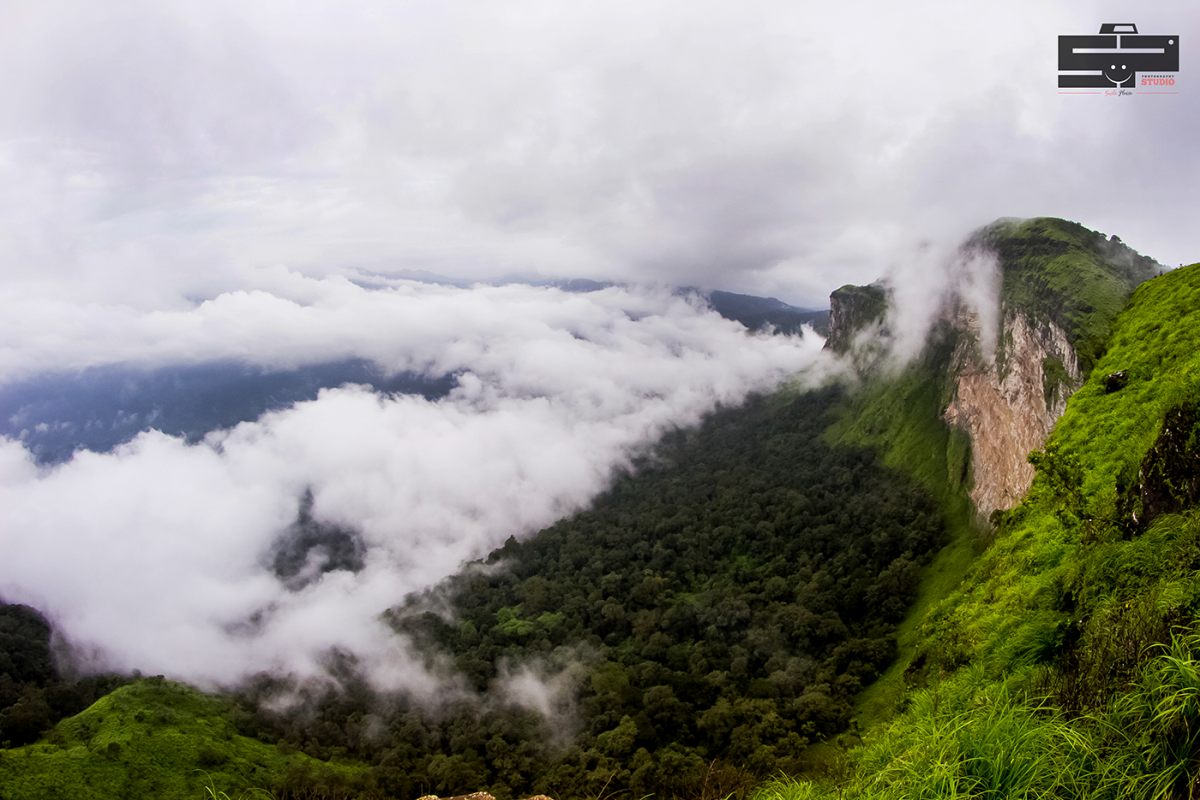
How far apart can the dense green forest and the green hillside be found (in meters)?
42.7

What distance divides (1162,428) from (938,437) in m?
120

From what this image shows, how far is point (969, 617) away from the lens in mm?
22375

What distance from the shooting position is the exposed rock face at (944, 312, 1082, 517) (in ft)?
207

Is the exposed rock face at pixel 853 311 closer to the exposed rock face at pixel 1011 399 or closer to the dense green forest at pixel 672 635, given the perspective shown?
the dense green forest at pixel 672 635

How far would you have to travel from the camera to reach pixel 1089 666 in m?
6.55

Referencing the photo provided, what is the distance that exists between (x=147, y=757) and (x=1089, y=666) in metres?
90.9

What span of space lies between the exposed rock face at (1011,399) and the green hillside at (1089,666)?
46.4 m

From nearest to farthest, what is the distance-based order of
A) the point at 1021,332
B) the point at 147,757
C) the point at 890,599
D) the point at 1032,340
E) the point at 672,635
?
the point at 147,757
the point at 1032,340
the point at 1021,332
the point at 890,599
the point at 672,635

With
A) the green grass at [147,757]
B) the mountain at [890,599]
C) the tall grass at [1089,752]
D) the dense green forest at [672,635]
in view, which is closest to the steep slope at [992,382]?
the mountain at [890,599]

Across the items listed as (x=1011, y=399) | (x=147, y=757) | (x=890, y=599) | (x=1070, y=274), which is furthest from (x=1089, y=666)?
(x=147, y=757)

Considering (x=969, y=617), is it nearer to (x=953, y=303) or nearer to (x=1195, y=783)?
(x=1195, y=783)

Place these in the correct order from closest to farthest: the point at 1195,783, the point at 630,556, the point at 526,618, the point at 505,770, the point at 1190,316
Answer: the point at 1195,783
the point at 1190,316
the point at 505,770
the point at 526,618
the point at 630,556

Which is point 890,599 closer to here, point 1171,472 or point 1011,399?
point 1011,399

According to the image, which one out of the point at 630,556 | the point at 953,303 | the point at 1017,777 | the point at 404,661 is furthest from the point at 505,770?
the point at 953,303
